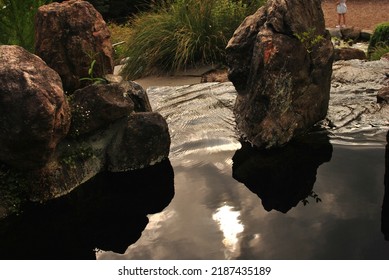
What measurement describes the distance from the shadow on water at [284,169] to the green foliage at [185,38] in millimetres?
3907

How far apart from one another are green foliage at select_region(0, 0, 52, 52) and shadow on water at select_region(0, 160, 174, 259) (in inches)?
129

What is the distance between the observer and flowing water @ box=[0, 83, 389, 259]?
3088 mm

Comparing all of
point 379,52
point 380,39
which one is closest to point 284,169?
point 379,52

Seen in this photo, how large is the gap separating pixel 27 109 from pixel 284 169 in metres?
2.37

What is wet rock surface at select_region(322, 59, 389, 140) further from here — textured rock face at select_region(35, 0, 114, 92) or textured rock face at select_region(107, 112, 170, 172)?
textured rock face at select_region(35, 0, 114, 92)

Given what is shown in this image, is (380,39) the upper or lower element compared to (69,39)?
lower

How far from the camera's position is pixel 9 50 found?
11.8 ft

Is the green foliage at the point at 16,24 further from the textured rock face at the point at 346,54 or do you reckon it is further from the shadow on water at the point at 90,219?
the textured rock face at the point at 346,54

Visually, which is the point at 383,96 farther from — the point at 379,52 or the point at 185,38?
the point at 185,38

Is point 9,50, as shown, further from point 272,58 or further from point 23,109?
point 272,58

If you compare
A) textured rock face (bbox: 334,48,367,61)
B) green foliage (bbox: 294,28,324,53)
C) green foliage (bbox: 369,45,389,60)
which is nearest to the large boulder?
green foliage (bbox: 294,28,324,53)

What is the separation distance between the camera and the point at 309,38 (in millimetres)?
4711
